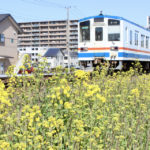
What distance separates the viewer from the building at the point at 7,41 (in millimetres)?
28625

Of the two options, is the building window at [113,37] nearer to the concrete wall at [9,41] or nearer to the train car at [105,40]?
the train car at [105,40]

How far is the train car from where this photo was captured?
13.1 metres

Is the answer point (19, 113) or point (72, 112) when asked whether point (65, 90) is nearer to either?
point (72, 112)

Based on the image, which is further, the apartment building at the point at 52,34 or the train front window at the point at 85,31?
the apartment building at the point at 52,34

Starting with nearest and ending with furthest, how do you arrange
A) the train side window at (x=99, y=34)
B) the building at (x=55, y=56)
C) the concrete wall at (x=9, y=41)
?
the train side window at (x=99, y=34), the concrete wall at (x=9, y=41), the building at (x=55, y=56)

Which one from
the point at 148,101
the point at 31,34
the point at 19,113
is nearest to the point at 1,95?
the point at 19,113

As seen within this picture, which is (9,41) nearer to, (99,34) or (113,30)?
(99,34)

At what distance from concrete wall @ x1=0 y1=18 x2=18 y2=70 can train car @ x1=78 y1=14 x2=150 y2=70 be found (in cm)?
1682

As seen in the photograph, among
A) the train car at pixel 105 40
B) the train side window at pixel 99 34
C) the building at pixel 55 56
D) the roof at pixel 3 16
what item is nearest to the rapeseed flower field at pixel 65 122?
the train car at pixel 105 40

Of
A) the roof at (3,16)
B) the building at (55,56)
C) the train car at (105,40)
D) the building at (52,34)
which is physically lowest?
the train car at (105,40)

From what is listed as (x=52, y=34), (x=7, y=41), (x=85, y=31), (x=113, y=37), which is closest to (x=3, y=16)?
(x=7, y=41)

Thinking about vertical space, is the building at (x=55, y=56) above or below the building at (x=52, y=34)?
below

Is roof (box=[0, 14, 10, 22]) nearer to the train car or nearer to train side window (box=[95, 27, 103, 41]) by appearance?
the train car

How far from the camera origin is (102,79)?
6.10m
